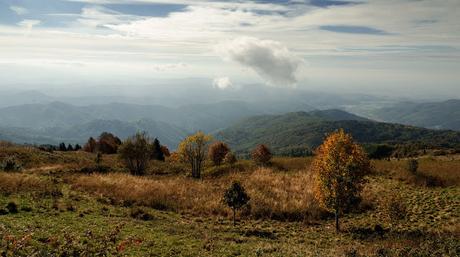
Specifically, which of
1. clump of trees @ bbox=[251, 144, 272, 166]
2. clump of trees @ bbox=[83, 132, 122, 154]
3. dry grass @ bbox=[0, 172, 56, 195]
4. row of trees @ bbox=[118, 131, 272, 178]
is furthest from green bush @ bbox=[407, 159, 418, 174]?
clump of trees @ bbox=[83, 132, 122, 154]

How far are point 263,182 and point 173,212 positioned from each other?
48.3ft

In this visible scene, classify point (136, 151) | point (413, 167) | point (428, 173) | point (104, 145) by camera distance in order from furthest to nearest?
point (104, 145) → point (136, 151) → point (413, 167) → point (428, 173)

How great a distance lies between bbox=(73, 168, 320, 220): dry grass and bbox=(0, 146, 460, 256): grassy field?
0.09 m

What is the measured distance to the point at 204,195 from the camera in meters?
34.0

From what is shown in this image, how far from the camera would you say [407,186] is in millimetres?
36250

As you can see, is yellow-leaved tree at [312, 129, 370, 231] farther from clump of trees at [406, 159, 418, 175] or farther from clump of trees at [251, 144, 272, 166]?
clump of trees at [251, 144, 272, 166]

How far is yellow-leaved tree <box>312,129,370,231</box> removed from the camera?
25.4 meters

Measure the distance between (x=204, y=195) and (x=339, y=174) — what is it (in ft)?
45.8

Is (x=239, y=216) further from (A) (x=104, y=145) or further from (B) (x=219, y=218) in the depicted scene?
(A) (x=104, y=145)

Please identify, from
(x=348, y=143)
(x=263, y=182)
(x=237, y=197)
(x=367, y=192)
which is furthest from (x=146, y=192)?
(x=367, y=192)

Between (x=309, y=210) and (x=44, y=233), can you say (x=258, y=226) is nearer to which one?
(x=309, y=210)

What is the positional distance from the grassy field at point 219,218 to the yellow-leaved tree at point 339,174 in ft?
6.95

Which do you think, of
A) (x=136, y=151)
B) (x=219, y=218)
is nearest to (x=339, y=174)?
(x=219, y=218)

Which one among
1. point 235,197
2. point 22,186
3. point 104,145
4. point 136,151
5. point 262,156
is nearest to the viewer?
point 235,197
